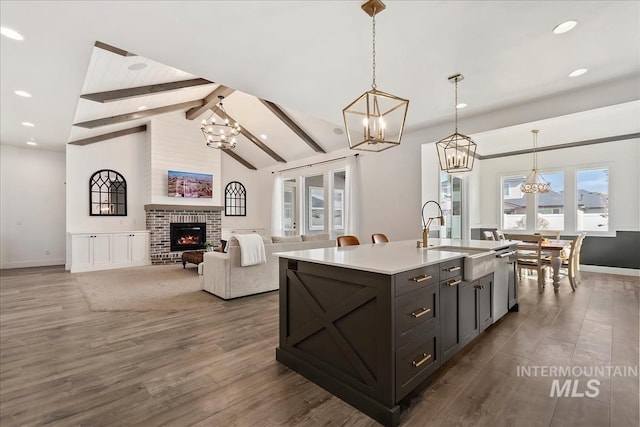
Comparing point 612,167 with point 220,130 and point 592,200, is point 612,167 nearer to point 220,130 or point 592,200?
point 592,200

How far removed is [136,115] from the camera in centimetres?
660

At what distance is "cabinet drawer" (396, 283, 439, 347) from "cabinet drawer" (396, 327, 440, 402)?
0.06 metres

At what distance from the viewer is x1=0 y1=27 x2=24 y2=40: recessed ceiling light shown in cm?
265

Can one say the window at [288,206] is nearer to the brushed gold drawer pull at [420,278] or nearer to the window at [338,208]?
the window at [338,208]

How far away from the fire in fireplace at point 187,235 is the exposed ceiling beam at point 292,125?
406 cm

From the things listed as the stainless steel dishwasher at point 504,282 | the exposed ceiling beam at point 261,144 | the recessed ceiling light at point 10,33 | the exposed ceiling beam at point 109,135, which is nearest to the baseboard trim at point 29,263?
the exposed ceiling beam at point 109,135

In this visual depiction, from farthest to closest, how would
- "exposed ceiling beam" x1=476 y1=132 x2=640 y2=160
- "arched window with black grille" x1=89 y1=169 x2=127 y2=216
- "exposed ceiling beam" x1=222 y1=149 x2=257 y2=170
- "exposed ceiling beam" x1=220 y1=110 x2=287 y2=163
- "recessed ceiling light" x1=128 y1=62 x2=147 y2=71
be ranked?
"exposed ceiling beam" x1=222 y1=149 x2=257 y2=170, "exposed ceiling beam" x1=220 y1=110 x2=287 y2=163, "arched window with black grille" x1=89 y1=169 x2=127 y2=216, "exposed ceiling beam" x1=476 y1=132 x2=640 y2=160, "recessed ceiling light" x1=128 y1=62 x2=147 y2=71

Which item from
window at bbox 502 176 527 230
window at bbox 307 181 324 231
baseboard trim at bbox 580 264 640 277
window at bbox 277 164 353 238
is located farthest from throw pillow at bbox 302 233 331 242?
baseboard trim at bbox 580 264 640 277

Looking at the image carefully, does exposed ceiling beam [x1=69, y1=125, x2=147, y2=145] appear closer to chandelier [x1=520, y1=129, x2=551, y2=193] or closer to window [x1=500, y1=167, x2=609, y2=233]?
chandelier [x1=520, y1=129, x2=551, y2=193]

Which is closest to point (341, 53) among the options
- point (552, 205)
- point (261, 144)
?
point (261, 144)

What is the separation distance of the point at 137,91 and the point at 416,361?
5.97 meters

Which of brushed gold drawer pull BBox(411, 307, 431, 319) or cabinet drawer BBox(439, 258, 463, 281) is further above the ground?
cabinet drawer BBox(439, 258, 463, 281)

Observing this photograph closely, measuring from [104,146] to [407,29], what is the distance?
26.5ft

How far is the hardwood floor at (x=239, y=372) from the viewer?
1760 mm
